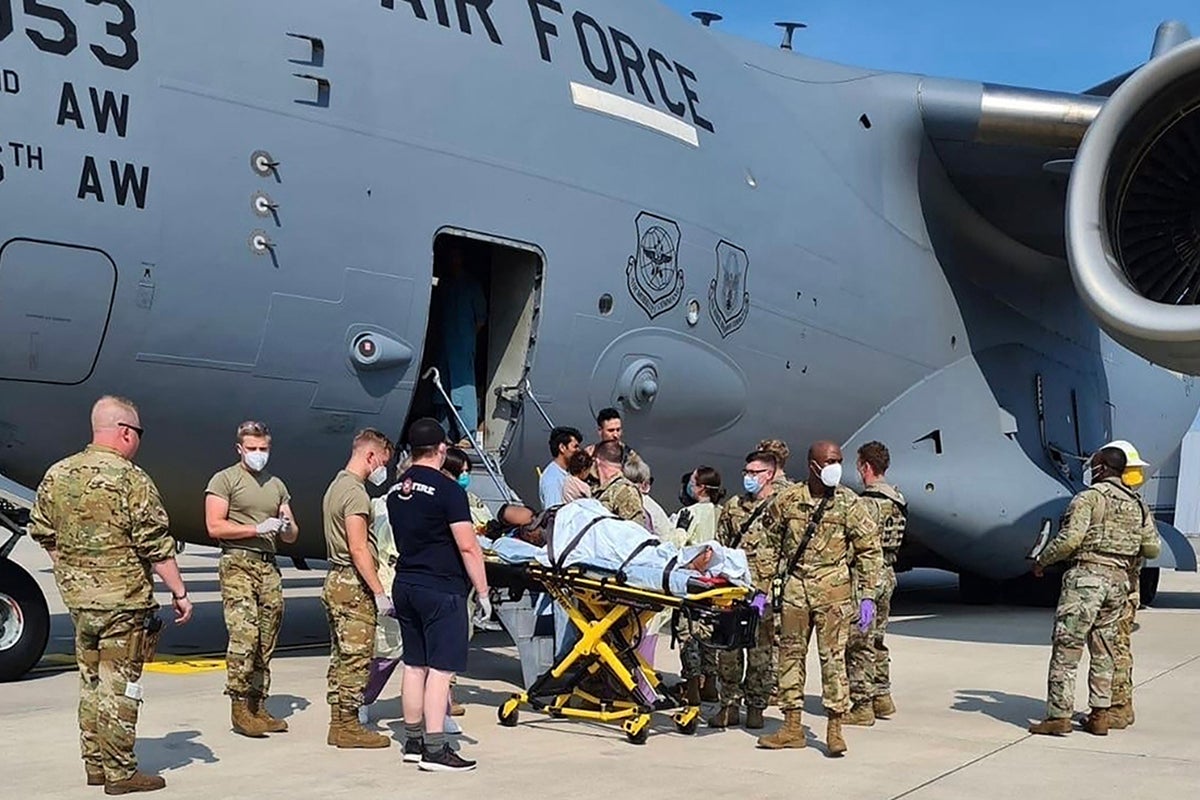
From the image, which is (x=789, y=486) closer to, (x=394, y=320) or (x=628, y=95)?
(x=394, y=320)

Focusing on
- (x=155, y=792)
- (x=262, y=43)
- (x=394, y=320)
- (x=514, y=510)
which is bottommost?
(x=155, y=792)

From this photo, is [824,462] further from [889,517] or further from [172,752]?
[172,752]

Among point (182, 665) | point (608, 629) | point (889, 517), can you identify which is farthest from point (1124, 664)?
point (182, 665)

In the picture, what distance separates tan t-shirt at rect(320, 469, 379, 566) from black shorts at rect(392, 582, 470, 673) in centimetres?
50

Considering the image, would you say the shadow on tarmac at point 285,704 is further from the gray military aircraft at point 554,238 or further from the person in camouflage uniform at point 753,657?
the person in camouflage uniform at point 753,657

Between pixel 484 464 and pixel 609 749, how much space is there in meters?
2.51

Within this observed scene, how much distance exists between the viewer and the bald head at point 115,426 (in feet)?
18.4

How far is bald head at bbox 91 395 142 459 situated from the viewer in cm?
560

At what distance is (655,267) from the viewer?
967 cm

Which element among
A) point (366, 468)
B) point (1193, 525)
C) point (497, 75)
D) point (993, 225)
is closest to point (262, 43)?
point (497, 75)

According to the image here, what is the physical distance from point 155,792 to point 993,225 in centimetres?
1008

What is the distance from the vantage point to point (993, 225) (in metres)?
13.6

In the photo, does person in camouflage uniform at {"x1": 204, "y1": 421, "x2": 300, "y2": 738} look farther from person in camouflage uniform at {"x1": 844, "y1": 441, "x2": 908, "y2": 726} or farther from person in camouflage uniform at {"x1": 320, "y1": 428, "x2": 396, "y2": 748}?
person in camouflage uniform at {"x1": 844, "y1": 441, "x2": 908, "y2": 726}

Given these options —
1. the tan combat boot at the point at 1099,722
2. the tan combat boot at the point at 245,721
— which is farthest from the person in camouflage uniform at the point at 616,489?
the tan combat boot at the point at 1099,722
